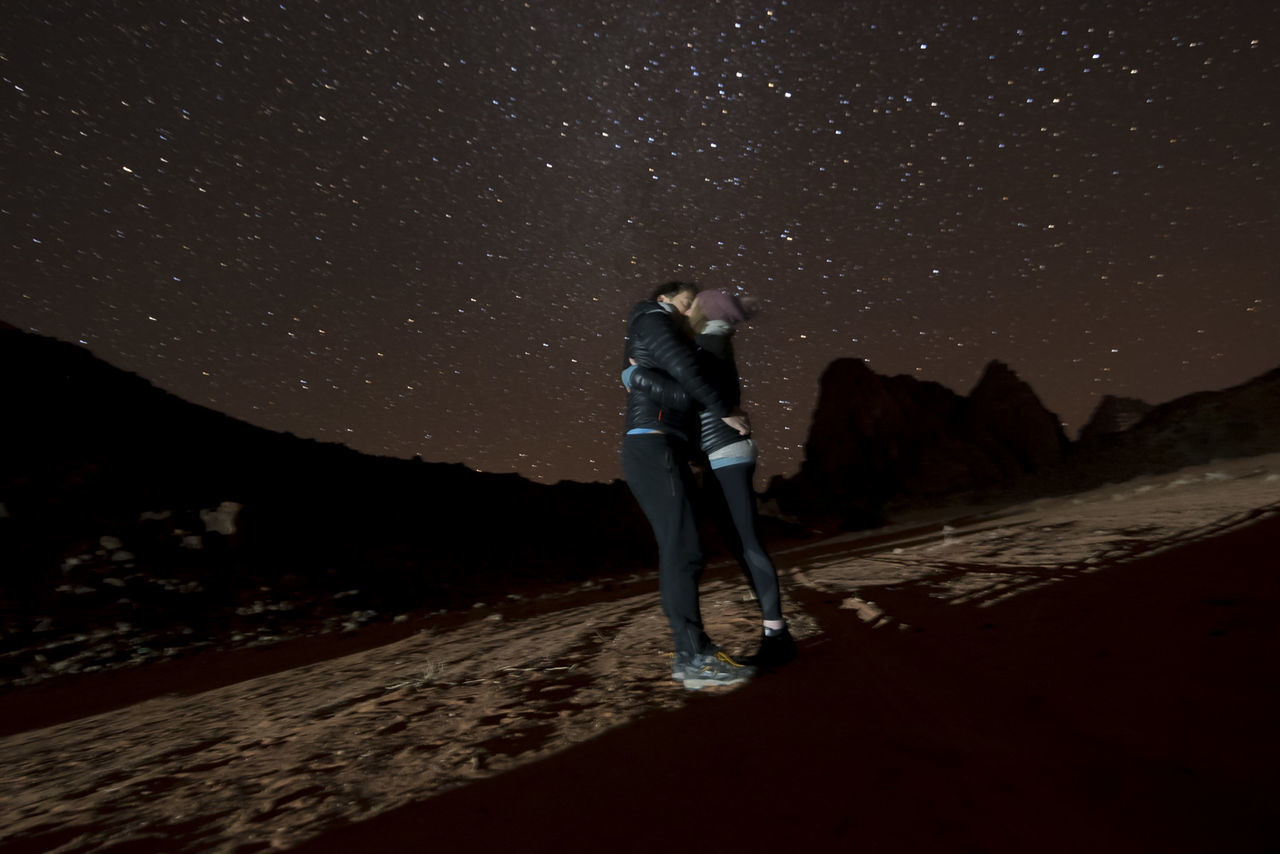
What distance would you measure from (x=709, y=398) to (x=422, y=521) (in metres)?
18.0

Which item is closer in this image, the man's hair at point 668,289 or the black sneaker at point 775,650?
the black sneaker at point 775,650

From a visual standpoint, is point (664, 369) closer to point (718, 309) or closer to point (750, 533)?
point (718, 309)

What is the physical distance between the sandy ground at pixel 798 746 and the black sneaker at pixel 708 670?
9 cm

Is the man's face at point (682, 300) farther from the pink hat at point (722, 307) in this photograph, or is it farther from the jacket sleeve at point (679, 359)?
the jacket sleeve at point (679, 359)

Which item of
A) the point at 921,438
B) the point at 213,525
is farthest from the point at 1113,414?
the point at 213,525

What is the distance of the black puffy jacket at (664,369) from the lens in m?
2.58

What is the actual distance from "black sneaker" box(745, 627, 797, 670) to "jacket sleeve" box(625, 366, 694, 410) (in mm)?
1104

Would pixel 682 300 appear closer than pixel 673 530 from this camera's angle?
No

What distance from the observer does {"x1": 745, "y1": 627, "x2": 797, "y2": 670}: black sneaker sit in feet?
8.79

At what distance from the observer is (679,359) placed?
8.45ft

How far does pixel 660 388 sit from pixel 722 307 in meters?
→ 0.53

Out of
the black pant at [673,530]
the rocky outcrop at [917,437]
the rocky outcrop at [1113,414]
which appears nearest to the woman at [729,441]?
the black pant at [673,530]

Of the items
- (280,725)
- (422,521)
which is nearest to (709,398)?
(280,725)

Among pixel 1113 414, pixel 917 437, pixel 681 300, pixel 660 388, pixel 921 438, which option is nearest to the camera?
pixel 660 388
